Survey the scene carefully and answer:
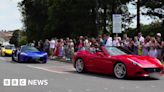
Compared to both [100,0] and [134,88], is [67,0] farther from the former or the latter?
[134,88]

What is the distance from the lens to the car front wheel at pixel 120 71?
53.5ft

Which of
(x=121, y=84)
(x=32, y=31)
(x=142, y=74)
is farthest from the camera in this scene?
(x=32, y=31)

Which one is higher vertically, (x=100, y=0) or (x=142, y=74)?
(x=100, y=0)

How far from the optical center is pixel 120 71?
16438mm

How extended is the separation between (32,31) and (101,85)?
46.2m

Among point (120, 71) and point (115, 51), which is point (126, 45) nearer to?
point (115, 51)

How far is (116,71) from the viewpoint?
16.6 meters

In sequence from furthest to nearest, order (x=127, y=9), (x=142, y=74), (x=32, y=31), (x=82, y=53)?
(x=32, y=31)
(x=127, y=9)
(x=82, y=53)
(x=142, y=74)

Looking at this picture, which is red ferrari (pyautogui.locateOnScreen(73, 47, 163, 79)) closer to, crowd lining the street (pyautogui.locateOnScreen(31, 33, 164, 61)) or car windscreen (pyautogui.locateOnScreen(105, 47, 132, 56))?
car windscreen (pyautogui.locateOnScreen(105, 47, 132, 56))

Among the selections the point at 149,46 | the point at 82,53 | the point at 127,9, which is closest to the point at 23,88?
the point at 82,53

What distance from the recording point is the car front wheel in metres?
16.3

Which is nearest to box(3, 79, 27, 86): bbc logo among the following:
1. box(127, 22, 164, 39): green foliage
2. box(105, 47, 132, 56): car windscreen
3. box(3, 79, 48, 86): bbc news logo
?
box(3, 79, 48, 86): bbc news logo

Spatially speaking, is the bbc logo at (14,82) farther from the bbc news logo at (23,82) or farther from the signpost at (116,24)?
the signpost at (116,24)

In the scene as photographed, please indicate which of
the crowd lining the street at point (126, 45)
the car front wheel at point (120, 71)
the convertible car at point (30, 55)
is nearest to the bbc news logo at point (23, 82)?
the car front wheel at point (120, 71)
